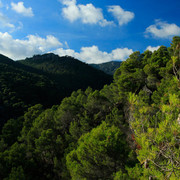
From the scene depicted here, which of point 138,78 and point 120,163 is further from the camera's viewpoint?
point 138,78

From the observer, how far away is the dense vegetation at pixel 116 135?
3.23 metres

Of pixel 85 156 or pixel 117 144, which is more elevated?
pixel 117 144

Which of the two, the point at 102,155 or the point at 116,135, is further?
the point at 116,135

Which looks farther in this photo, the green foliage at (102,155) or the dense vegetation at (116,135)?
the green foliage at (102,155)

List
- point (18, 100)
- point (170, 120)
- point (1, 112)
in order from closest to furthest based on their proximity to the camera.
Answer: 1. point (170, 120)
2. point (1, 112)
3. point (18, 100)

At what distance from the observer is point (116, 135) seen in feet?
31.2

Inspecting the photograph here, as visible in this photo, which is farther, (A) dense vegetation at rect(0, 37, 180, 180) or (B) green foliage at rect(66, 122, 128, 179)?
(B) green foliage at rect(66, 122, 128, 179)

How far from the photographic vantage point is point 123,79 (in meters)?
18.3

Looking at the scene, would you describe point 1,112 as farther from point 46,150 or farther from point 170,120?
point 170,120

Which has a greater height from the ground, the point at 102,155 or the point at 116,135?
the point at 116,135

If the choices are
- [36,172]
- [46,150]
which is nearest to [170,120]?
[46,150]

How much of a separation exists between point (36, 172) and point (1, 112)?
28502 millimetres

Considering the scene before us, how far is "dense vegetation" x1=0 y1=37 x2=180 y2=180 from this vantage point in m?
3.23

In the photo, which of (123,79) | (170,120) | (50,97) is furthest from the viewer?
(50,97)
